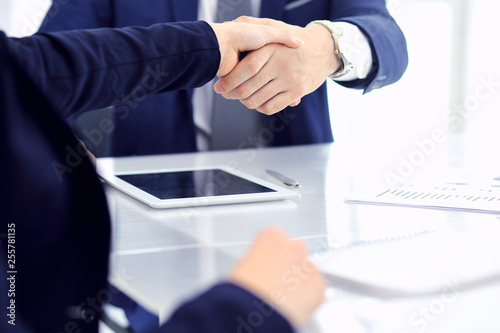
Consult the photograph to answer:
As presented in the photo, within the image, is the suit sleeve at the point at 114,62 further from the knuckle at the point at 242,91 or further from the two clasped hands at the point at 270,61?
the knuckle at the point at 242,91

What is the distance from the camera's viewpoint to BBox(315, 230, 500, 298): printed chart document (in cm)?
49

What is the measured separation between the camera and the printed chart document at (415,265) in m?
0.49

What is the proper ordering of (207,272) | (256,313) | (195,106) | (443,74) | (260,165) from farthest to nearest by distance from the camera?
(443,74)
(195,106)
(260,165)
(207,272)
(256,313)

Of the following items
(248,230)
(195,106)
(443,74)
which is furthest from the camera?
(443,74)

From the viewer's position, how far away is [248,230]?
0.68 metres

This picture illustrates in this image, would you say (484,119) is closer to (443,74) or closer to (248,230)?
(443,74)

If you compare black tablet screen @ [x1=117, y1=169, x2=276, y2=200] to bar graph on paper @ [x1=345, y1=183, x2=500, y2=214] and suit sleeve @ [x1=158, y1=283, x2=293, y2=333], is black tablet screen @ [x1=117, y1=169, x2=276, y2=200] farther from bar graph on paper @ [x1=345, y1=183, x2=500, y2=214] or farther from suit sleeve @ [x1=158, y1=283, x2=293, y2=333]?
suit sleeve @ [x1=158, y1=283, x2=293, y2=333]

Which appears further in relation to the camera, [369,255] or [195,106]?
[195,106]

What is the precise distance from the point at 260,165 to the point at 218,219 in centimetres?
39

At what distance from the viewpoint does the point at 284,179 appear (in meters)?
0.93

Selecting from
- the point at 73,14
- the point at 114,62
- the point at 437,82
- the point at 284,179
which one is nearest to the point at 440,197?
the point at 284,179

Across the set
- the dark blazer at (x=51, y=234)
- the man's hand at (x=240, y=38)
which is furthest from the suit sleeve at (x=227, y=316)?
the man's hand at (x=240, y=38)

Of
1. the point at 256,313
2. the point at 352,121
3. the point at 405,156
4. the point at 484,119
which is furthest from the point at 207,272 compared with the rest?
the point at 484,119

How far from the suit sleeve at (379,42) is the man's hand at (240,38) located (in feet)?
0.87
